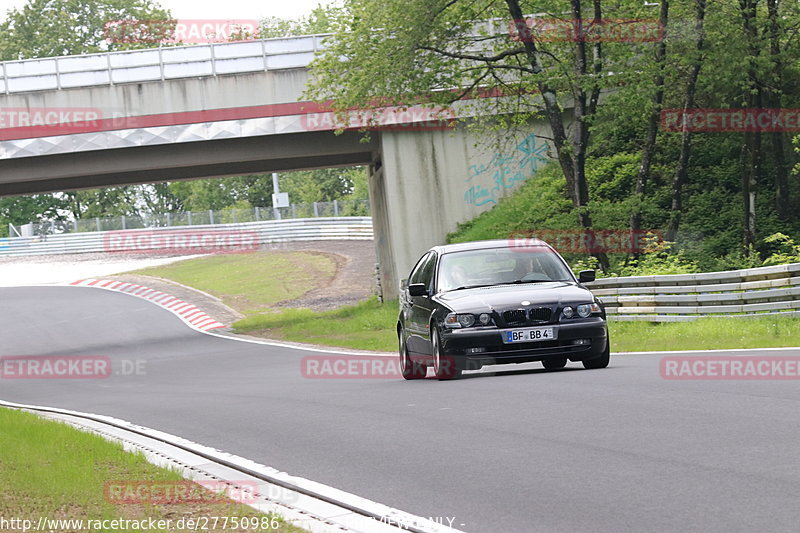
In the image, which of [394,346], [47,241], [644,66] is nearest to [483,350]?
[394,346]

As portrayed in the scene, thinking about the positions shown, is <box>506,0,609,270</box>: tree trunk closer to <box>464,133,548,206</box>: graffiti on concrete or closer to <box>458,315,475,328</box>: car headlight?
<box>464,133,548,206</box>: graffiti on concrete

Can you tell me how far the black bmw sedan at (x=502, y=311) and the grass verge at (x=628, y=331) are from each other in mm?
3547

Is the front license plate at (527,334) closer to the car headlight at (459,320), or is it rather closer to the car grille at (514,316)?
the car grille at (514,316)

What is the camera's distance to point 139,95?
1344 inches

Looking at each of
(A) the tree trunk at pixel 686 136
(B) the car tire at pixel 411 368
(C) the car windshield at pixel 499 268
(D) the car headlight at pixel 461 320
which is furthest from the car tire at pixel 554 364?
(A) the tree trunk at pixel 686 136

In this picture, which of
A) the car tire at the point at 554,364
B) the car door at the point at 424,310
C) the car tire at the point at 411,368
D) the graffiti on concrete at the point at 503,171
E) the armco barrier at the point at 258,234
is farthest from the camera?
the armco barrier at the point at 258,234

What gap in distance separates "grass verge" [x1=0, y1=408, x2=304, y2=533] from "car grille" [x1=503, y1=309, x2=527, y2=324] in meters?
4.61

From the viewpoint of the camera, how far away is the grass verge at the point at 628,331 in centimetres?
1705

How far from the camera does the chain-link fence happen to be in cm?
7375

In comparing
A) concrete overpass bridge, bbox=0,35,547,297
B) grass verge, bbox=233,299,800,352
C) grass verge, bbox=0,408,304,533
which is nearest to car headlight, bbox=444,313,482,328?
grass verge, bbox=0,408,304,533

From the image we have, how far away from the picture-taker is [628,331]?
21812 millimetres

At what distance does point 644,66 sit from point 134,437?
20037 mm

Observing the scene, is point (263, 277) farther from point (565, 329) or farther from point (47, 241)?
point (565, 329)

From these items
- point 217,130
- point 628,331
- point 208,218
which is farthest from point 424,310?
point 208,218
